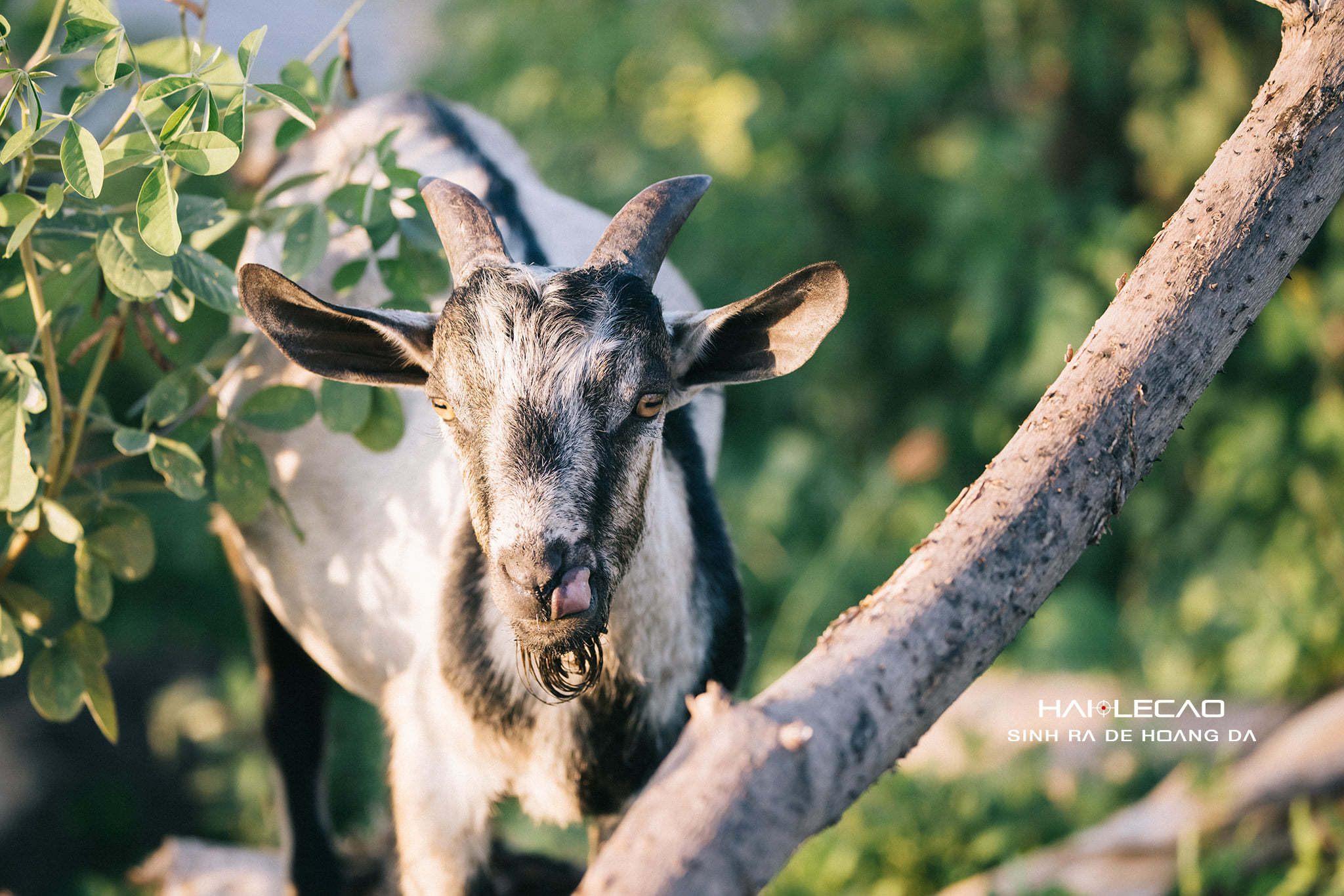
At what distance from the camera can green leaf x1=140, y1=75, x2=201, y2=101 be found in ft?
6.15

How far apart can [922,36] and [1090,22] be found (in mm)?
999

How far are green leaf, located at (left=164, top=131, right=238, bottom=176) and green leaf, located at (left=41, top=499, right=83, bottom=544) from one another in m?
0.77

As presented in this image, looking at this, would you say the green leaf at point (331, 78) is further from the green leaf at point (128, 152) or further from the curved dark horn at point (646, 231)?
the curved dark horn at point (646, 231)

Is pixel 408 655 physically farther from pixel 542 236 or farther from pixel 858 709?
pixel 858 709

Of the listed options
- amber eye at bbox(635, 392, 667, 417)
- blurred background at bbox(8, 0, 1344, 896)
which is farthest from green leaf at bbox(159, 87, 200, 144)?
blurred background at bbox(8, 0, 1344, 896)

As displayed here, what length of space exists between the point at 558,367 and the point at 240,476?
0.99m

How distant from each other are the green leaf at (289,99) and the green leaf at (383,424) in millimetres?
686

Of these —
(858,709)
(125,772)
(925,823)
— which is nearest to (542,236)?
(858,709)

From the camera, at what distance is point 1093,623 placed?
17.5ft

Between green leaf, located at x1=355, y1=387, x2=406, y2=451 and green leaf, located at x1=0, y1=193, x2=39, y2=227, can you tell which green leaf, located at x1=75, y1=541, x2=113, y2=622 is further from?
green leaf, located at x1=0, y1=193, x2=39, y2=227

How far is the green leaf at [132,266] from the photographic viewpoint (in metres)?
2.02

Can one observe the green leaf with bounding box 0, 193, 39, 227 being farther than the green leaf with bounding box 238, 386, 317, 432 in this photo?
No

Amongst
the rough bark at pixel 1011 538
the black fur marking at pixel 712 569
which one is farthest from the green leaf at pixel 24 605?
the rough bark at pixel 1011 538

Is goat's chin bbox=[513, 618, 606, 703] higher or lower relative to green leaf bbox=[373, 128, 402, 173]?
lower
